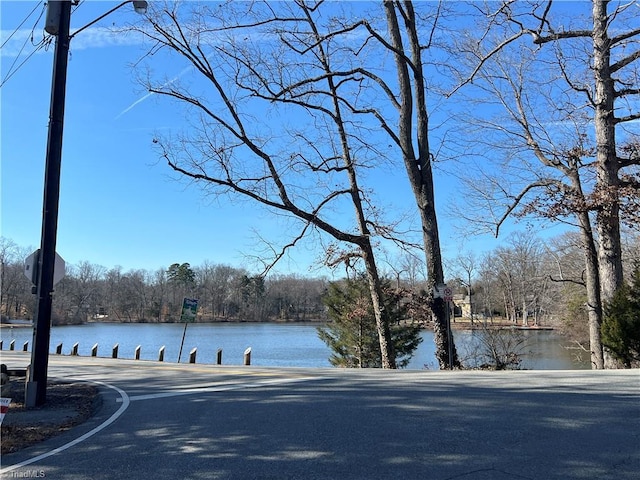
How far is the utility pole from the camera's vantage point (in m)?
8.98

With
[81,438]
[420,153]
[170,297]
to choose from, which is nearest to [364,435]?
[81,438]

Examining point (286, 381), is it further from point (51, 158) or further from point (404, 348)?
point (404, 348)

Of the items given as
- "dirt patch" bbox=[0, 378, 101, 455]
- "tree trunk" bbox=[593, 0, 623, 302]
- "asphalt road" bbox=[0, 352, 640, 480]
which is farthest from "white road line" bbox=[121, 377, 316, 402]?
"tree trunk" bbox=[593, 0, 623, 302]

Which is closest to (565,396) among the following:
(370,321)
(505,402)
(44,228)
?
(505,402)

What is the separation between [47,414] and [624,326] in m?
14.1

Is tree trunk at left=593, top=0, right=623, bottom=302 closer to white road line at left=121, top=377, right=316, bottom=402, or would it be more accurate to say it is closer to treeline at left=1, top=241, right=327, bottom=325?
white road line at left=121, top=377, right=316, bottom=402

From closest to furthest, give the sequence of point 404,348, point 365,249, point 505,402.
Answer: point 505,402 → point 365,249 → point 404,348

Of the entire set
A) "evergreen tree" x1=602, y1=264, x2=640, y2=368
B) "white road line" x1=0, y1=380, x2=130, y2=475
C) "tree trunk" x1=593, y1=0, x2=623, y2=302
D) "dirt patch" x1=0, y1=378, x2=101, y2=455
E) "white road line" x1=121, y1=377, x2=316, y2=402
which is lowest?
"dirt patch" x1=0, y1=378, x2=101, y2=455

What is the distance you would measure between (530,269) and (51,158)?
171ft

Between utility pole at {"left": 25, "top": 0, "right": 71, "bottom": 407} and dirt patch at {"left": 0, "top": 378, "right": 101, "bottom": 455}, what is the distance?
0.39 metres

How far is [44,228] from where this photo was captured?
30.4 feet

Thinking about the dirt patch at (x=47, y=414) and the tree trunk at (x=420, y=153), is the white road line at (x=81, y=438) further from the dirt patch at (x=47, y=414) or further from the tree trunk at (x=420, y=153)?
the tree trunk at (x=420, y=153)

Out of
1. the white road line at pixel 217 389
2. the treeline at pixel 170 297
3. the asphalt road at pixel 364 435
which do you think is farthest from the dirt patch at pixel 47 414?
the treeline at pixel 170 297

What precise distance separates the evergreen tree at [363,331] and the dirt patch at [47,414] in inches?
686
